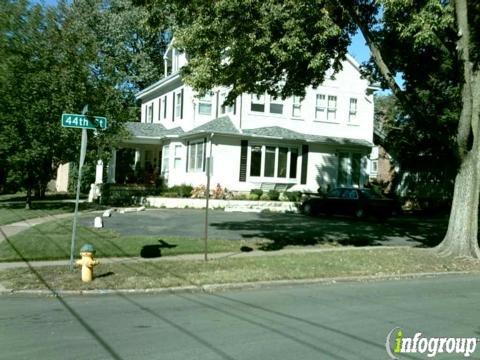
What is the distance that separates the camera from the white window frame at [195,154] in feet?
97.6

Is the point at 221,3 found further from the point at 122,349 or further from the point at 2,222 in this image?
the point at 2,222

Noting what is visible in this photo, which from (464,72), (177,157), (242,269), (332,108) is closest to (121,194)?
(177,157)

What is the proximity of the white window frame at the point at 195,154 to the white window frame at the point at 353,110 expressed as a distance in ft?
30.8

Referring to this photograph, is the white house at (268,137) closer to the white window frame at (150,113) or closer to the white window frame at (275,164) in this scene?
the white window frame at (275,164)

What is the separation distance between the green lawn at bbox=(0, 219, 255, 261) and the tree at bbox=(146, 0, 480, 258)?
418 cm

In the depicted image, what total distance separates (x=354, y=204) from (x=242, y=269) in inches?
599

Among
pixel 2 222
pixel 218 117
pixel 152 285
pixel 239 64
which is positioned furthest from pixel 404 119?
pixel 152 285

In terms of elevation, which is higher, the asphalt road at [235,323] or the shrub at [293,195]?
the shrub at [293,195]

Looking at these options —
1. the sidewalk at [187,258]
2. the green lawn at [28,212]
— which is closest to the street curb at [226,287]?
the sidewalk at [187,258]

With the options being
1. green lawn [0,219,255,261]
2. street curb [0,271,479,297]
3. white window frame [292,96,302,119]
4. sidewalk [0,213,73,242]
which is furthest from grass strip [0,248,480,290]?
white window frame [292,96,302,119]

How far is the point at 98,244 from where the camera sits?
14.2 meters

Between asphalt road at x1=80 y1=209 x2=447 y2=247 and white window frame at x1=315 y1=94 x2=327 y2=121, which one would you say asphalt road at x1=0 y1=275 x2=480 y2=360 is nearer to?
asphalt road at x1=80 y1=209 x2=447 y2=247

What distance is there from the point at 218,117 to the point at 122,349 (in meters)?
Answer: 25.3

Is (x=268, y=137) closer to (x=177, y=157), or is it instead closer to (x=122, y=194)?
(x=177, y=157)
